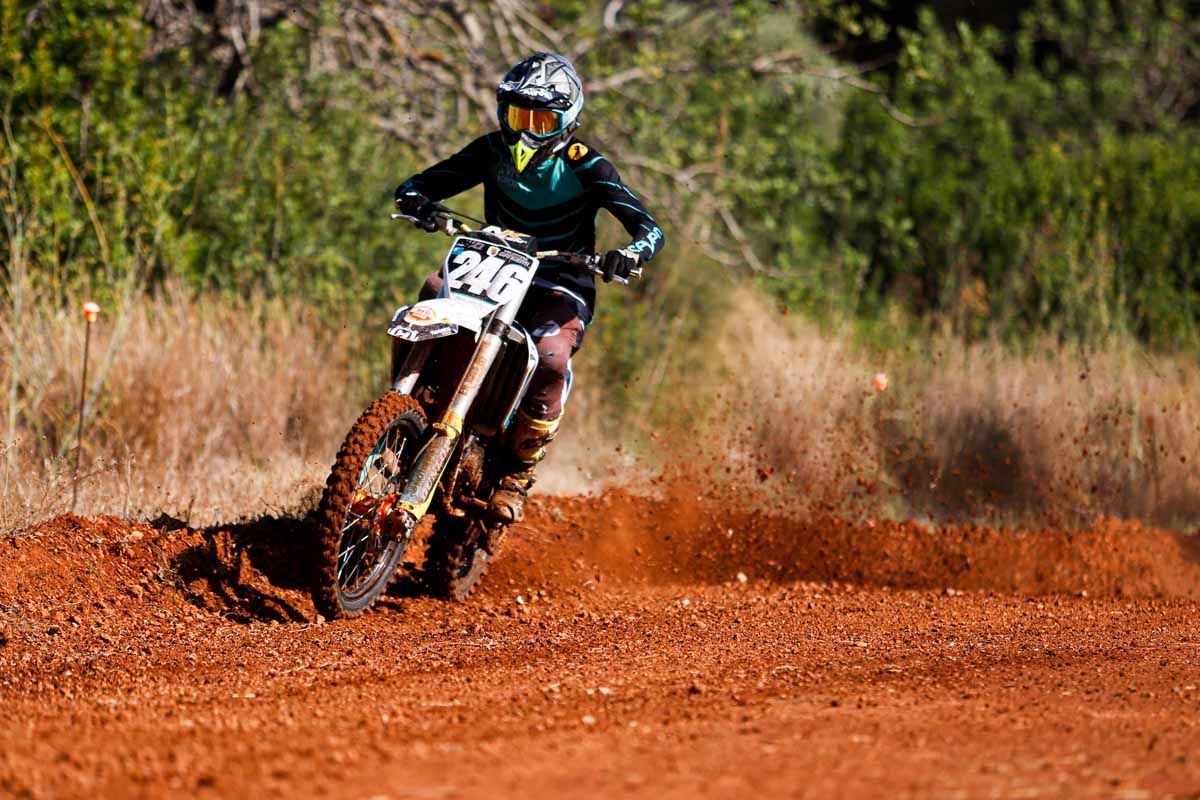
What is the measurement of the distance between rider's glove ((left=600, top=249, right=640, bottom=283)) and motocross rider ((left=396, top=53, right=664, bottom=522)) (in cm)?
15

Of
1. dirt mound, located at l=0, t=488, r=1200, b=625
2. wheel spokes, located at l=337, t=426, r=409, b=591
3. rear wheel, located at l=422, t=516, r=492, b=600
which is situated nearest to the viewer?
wheel spokes, located at l=337, t=426, r=409, b=591

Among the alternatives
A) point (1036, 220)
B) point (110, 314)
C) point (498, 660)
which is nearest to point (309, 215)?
point (110, 314)

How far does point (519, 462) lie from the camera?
7.16m

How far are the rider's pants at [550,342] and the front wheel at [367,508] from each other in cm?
70

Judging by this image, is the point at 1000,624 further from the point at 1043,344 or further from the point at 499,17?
the point at 499,17

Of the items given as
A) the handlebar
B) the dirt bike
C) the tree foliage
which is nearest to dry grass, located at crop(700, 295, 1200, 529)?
the tree foliage

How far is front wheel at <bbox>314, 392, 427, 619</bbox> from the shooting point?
603 cm

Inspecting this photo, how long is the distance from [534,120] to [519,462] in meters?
1.63

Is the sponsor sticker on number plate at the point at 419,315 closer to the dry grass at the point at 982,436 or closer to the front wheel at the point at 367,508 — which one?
the front wheel at the point at 367,508

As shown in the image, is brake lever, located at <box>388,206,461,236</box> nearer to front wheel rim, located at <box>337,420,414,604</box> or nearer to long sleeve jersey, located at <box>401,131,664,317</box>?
long sleeve jersey, located at <box>401,131,664,317</box>

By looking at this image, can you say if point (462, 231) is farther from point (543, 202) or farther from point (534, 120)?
point (534, 120)

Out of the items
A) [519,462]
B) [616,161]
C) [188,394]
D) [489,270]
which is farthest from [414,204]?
[616,161]

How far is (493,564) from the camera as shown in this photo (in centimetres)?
821

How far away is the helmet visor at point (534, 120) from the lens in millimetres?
6848
